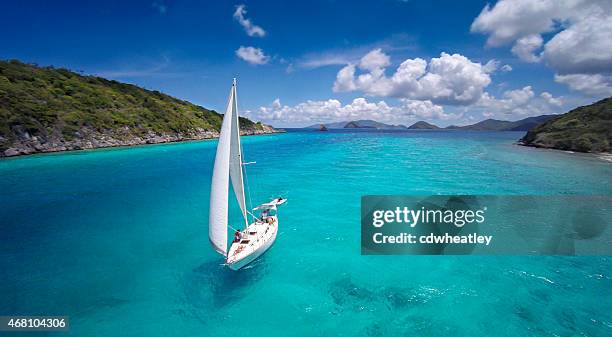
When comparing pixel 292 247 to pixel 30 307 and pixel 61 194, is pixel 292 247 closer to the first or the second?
pixel 30 307

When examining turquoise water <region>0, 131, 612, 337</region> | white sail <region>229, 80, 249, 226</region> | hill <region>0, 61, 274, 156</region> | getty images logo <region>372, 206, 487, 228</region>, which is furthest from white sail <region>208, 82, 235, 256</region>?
hill <region>0, 61, 274, 156</region>

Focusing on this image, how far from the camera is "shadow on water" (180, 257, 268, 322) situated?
16688 mm

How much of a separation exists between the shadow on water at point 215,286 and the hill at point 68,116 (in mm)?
94307

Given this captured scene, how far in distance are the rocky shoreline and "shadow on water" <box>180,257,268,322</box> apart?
94.1 m

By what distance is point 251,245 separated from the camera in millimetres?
19484

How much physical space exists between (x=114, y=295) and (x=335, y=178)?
134 feet

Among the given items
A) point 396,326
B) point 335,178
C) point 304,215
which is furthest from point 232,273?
point 335,178

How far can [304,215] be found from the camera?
108 ft

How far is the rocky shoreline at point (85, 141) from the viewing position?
263 ft
